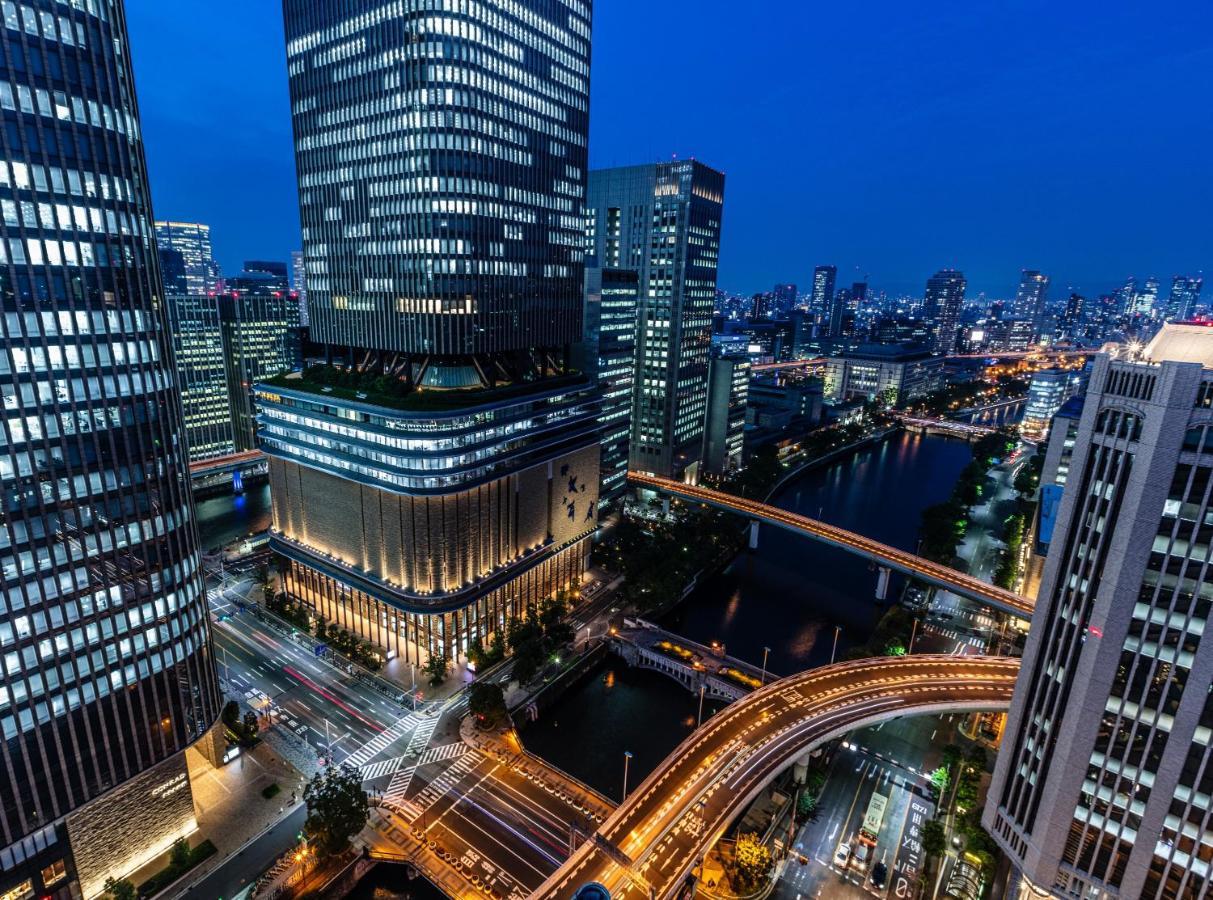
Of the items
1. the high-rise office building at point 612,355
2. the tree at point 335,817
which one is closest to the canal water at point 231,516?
the high-rise office building at point 612,355

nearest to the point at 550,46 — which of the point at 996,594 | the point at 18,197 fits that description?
the point at 18,197

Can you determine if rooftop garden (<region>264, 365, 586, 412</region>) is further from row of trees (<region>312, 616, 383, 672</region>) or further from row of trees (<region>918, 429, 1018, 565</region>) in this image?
row of trees (<region>918, 429, 1018, 565</region>)

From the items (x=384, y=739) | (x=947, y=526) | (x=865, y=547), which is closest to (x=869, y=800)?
(x=865, y=547)

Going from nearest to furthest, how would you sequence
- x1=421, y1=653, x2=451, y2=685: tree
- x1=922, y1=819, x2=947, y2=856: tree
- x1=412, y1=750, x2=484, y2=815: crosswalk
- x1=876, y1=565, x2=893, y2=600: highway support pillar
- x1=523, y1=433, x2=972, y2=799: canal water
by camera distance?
x1=922, y1=819, x2=947, y2=856: tree
x1=412, y1=750, x2=484, y2=815: crosswalk
x1=523, y1=433, x2=972, y2=799: canal water
x1=421, y1=653, x2=451, y2=685: tree
x1=876, y1=565, x2=893, y2=600: highway support pillar

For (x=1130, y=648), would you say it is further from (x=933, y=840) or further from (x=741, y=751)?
(x=741, y=751)

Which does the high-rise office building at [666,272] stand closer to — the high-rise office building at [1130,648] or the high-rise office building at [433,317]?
the high-rise office building at [433,317]

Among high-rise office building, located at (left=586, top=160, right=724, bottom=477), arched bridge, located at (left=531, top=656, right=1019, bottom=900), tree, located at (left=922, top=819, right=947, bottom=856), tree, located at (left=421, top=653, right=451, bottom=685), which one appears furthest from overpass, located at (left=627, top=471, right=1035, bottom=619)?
tree, located at (left=421, top=653, right=451, bottom=685)
